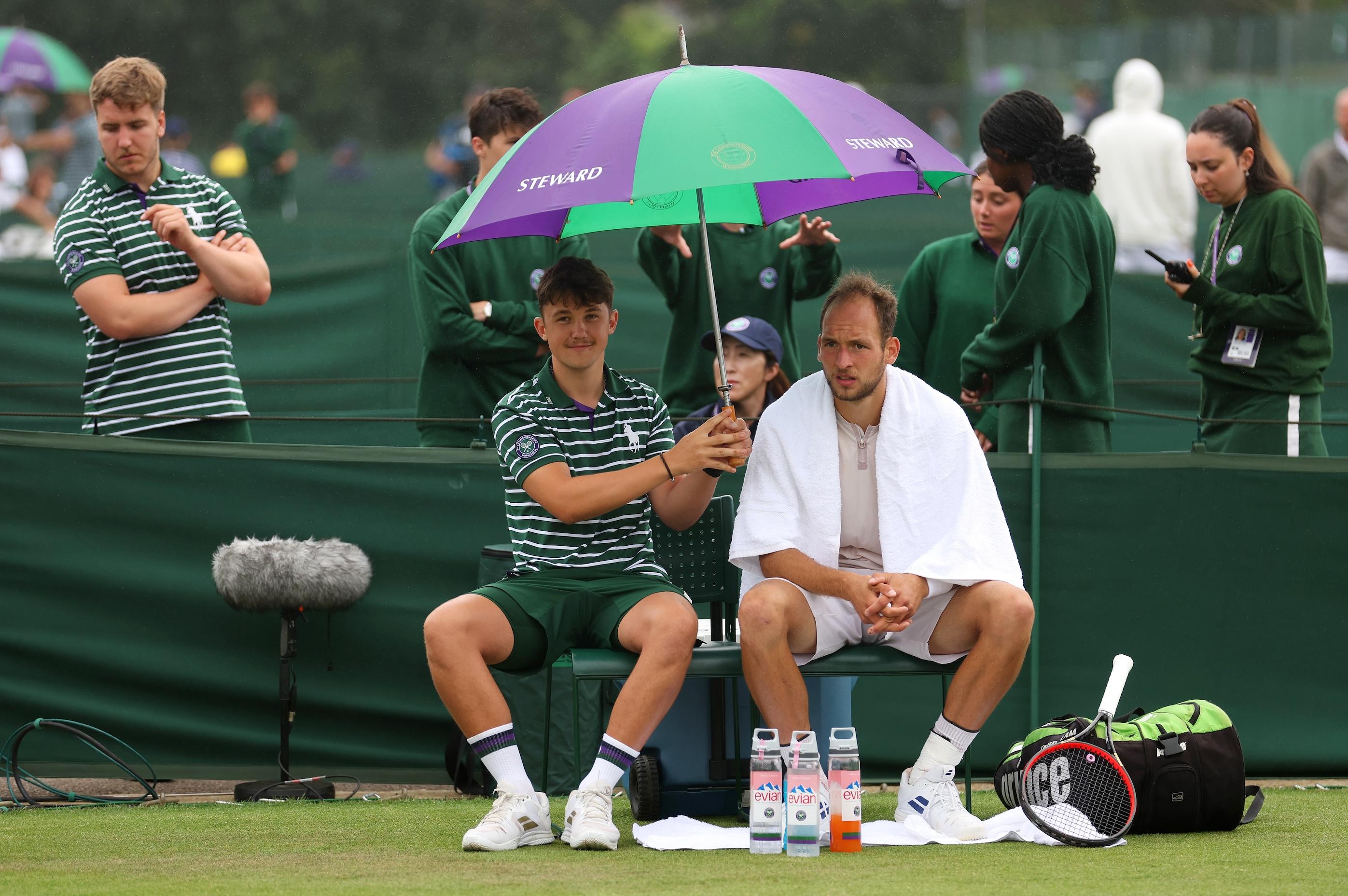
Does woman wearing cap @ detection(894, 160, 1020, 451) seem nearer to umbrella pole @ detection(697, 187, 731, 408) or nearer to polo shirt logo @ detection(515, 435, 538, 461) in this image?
umbrella pole @ detection(697, 187, 731, 408)

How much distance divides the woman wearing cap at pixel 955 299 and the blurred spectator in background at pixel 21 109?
17566 millimetres

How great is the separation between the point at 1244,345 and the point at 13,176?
597 inches

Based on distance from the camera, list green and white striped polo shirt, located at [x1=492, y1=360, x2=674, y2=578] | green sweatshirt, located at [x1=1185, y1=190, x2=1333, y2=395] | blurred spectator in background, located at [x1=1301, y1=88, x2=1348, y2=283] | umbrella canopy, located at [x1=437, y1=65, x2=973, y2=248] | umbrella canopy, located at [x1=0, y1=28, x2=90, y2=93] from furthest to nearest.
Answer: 1. umbrella canopy, located at [x1=0, y1=28, x2=90, y2=93]
2. blurred spectator in background, located at [x1=1301, y1=88, x2=1348, y2=283]
3. green sweatshirt, located at [x1=1185, y1=190, x2=1333, y2=395]
4. green and white striped polo shirt, located at [x1=492, y1=360, x2=674, y2=578]
5. umbrella canopy, located at [x1=437, y1=65, x2=973, y2=248]

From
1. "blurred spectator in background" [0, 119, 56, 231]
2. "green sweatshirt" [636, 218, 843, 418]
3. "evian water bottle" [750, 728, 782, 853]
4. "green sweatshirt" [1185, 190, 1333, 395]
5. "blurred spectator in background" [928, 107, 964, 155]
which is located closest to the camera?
"evian water bottle" [750, 728, 782, 853]

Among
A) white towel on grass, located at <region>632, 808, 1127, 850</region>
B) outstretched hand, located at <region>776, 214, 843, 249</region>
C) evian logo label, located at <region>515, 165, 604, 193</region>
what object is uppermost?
outstretched hand, located at <region>776, 214, 843, 249</region>

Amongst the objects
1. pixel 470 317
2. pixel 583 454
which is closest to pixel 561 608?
pixel 583 454

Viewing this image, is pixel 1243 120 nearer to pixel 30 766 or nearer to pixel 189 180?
pixel 189 180

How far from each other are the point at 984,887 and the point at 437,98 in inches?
1507

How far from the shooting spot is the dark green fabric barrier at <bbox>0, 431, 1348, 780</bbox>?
5988 mm

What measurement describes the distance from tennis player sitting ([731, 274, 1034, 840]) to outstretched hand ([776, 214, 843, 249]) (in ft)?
4.03

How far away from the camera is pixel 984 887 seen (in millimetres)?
3932

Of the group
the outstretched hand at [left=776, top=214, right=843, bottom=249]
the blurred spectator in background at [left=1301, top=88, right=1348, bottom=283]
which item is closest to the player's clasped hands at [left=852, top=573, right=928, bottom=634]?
the outstretched hand at [left=776, top=214, right=843, bottom=249]

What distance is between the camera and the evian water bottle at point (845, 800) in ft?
14.6

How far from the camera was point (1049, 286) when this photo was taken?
19.3 feet
